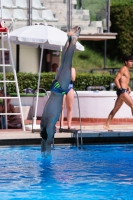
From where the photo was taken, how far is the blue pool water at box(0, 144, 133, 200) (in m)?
9.96

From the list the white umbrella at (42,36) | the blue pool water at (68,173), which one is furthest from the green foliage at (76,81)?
the blue pool water at (68,173)

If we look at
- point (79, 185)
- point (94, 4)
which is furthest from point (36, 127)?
point (94, 4)

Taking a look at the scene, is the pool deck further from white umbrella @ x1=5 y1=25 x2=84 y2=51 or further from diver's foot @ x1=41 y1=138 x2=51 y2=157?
white umbrella @ x1=5 y1=25 x2=84 y2=51

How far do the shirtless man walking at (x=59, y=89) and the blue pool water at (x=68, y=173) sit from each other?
66 cm

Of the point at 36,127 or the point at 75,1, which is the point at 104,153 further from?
the point at 75,1

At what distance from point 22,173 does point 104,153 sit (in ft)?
10.2

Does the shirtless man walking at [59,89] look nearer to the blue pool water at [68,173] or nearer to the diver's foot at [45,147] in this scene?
the diver's foot at [45,147]

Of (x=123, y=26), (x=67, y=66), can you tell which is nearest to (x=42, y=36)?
(x=67, y=66)

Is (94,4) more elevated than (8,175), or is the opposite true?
(94,4)

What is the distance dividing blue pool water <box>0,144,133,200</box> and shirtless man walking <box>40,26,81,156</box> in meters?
0.66

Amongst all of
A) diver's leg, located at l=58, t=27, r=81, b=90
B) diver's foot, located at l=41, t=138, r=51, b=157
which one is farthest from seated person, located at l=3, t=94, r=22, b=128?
diver's leg, located at l=58, t=27, r=81, b=90

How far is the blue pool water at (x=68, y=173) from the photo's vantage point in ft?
32.7

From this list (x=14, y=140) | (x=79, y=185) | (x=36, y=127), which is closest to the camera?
(x=79, y=185)

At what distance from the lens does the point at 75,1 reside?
28734 millimetres
